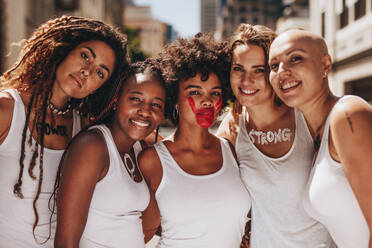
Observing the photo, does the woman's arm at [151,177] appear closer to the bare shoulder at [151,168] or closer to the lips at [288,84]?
the bare shoulder at [151,168]

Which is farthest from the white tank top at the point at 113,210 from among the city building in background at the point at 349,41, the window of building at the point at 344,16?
the window of building at the point at 344,16

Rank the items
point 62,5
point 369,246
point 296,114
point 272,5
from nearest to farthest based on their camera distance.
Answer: point 369,246 < point 296,114 < point 62,5 < point 272,5

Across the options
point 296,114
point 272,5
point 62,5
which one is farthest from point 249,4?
point 296,114

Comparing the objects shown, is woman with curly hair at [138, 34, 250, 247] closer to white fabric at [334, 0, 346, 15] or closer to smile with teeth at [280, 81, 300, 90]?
smile with teeth at [280, 81, 300, 90]

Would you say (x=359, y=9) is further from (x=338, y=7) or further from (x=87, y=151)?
(x=87, y=151)

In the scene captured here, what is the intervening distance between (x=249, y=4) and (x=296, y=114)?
93.0 m

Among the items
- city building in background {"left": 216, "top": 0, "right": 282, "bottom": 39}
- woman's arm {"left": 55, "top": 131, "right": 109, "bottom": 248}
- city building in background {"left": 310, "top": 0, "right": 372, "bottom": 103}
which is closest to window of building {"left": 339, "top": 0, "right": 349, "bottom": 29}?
city building in background {"left": 310, "top": 0, "right": 372, "bottom": 103}

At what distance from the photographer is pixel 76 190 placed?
228 cm

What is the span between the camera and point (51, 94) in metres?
2.72

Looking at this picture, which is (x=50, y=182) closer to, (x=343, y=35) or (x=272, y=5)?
(x=343, y=35)

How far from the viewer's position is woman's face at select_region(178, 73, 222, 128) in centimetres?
293

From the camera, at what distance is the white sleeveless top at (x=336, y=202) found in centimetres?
223

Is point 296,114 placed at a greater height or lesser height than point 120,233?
greater

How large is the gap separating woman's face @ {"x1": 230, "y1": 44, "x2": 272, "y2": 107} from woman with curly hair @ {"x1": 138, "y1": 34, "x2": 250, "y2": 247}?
167 mm
